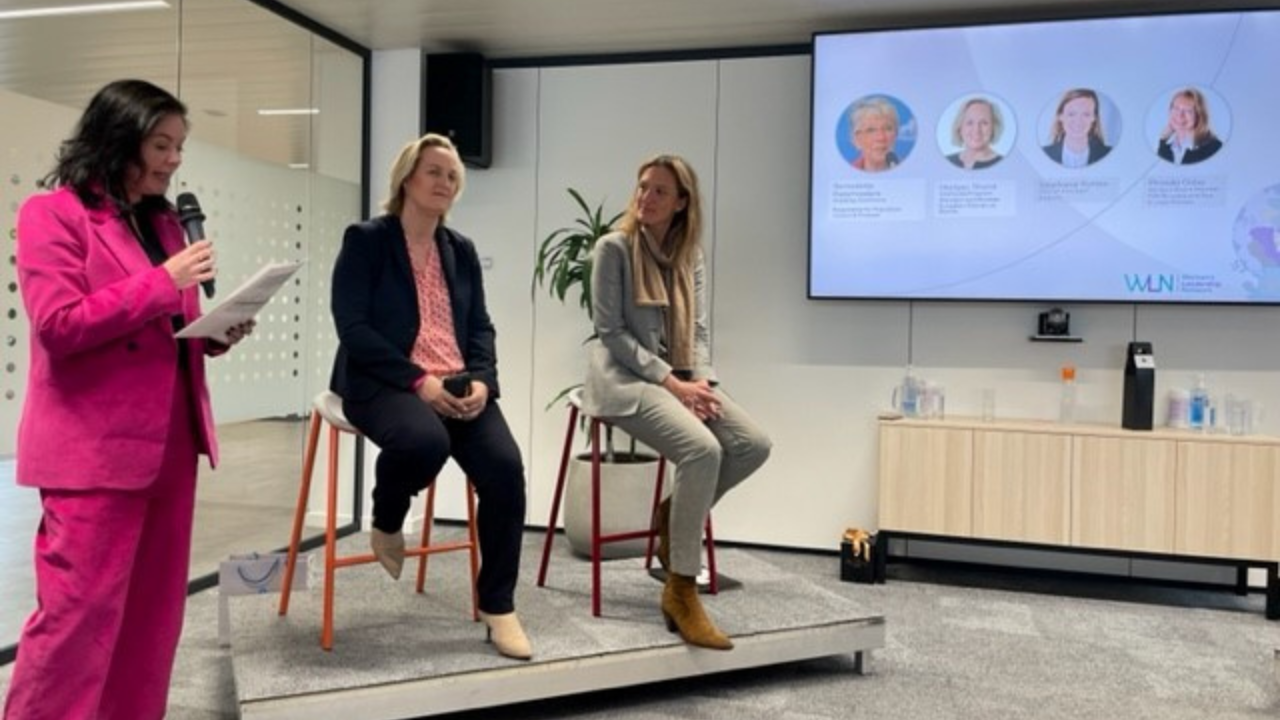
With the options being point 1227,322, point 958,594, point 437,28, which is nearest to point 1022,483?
point 958,594

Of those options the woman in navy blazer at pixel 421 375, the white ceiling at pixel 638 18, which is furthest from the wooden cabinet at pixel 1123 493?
the woman in navy blazer at pixel 421 375

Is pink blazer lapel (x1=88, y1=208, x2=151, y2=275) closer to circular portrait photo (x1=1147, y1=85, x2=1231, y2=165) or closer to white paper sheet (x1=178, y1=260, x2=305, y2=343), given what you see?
white paper sheet (x1=178, y1=260, x2=305, y2=343)

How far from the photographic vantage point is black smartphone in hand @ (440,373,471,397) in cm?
264

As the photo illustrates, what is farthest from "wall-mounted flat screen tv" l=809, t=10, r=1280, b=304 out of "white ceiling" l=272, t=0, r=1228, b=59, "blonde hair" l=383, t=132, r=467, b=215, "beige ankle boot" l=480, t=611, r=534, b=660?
"beige ankle boot" l=480, t=611, r=534, b=660

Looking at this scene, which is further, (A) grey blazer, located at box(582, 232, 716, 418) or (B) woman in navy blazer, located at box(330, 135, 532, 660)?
(A) grey blazer, located at box(582, 232, 716, 418)

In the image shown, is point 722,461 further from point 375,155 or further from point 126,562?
point 375,155

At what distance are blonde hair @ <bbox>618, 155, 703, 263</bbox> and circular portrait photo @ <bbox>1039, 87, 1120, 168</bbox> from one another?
1.97m

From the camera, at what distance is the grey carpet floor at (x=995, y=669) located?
9.25ft

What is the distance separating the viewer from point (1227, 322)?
14.0 ft

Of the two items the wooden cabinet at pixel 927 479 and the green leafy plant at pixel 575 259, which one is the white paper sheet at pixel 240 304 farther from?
the wooden cabinet at pixel 927 479

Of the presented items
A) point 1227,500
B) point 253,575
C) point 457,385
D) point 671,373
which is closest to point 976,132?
point 1227,500

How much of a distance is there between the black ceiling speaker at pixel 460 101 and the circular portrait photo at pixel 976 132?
7.16 feet

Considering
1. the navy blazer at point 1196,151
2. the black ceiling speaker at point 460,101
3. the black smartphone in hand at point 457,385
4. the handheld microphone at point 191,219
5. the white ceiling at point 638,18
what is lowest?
the black smartphone in hand at point 457,385

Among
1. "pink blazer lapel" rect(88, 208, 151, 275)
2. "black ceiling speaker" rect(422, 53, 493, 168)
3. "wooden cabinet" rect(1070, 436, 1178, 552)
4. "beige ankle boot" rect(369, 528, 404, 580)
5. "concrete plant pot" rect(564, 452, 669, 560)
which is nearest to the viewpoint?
"pink blazer lapel" rect(88, 208, 151, 275)
